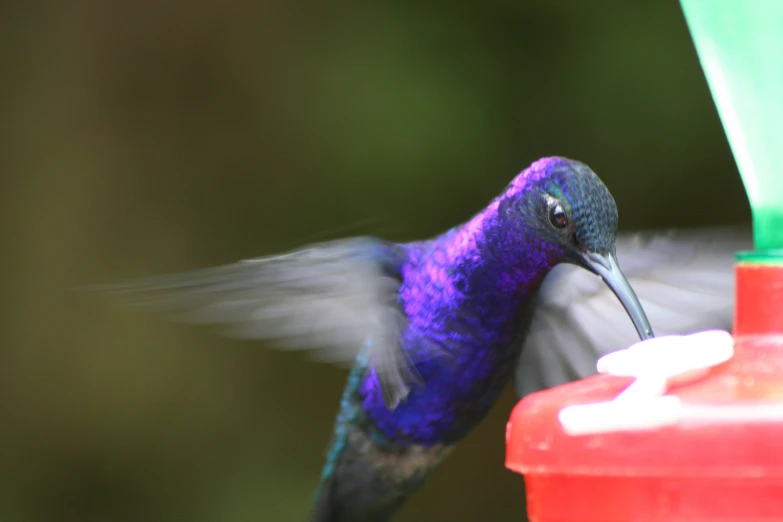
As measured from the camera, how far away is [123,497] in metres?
2.87

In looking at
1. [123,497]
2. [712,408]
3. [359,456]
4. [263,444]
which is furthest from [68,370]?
[712,408]

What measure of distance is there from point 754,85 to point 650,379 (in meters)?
0.46

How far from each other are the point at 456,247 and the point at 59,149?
1737 millimetres

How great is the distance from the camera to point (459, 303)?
166 centimetres

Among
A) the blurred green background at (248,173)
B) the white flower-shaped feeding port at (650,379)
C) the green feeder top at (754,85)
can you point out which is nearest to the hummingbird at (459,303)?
the green feeder top at (754,85)

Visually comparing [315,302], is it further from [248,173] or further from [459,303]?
[248,173]

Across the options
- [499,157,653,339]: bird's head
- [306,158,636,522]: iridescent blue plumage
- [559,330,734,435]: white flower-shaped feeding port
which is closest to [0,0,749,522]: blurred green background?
[306,158,636,522]: iridescent blue plumage

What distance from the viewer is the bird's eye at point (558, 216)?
142cm

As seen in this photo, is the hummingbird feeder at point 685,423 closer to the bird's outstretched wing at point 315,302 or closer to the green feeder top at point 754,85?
the green feeder top at point 754,85

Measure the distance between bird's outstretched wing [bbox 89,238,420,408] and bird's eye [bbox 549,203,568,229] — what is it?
372 mm

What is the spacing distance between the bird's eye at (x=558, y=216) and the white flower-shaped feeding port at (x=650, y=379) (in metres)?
0.49

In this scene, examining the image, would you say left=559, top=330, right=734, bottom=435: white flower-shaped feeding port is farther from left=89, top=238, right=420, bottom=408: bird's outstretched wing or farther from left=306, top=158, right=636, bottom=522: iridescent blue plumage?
left=89, top=238, right=420, bottom=408: bird's outstretched wing

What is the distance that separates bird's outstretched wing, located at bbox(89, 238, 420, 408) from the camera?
1495 mm

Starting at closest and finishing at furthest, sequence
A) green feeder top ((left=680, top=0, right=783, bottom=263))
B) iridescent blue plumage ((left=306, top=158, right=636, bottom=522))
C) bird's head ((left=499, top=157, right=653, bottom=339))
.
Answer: green feeder top ((left=680, top=0, right=783, bottom=263)) < bird's head ((left=499, top=157, right=653, bottom=339)) < iridescent blue plumage ((left=306, top=158, right=636, bottom=522))
